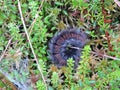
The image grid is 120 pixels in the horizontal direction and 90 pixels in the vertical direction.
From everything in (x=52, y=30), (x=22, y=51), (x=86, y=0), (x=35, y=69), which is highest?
(x=86, y=0)

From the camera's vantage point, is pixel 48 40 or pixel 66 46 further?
pixel 48 40

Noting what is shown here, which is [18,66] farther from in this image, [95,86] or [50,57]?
[95,86]

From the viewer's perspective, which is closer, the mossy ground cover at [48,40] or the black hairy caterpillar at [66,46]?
the mossy ground cover at [48,40]

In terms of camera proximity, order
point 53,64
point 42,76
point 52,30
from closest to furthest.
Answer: point 42,76
point 53,64
point 52,30

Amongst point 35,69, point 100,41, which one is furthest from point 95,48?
point 35,69

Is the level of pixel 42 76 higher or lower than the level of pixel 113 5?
lower

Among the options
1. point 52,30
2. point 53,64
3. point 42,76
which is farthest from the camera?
point 52,30

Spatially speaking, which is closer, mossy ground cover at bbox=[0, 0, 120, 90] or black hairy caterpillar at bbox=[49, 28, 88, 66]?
mossy ground cover at bbox=[0, 0, 120, 90]

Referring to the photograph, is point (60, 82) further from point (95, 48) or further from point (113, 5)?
point (113, 5)

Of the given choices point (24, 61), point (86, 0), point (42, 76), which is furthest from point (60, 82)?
point (86, 0)

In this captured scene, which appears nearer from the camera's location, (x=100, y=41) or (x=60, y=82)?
(x=60, y=82)
